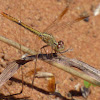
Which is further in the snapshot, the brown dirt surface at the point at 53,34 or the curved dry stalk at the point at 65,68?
the brown dirt surface at the point at 53,34

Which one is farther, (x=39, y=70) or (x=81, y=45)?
(x=81, y=45)

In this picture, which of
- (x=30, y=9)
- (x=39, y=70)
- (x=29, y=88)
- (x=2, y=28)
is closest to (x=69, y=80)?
(x=39, y=70)

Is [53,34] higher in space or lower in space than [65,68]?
higher

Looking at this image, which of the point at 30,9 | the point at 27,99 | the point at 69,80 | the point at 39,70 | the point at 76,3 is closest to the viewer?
the point at 27,99

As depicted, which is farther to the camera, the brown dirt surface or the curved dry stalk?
the brown dirt surface

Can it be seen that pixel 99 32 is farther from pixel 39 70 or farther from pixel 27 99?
pixel 27 99

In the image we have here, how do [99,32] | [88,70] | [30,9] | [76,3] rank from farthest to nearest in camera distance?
[76,3] < [99,32] < [30,9] < [88,70]

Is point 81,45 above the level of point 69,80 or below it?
above

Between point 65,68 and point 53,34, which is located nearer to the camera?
point 65,68
